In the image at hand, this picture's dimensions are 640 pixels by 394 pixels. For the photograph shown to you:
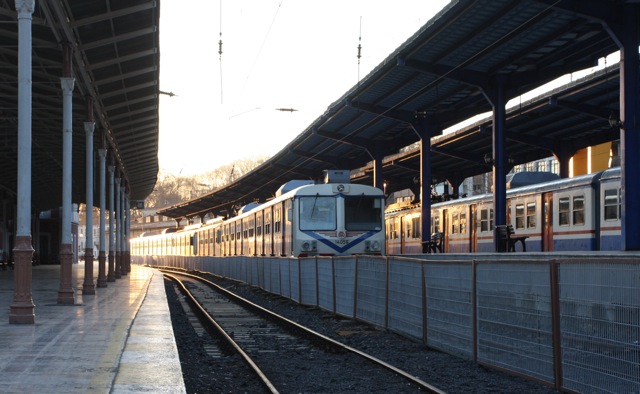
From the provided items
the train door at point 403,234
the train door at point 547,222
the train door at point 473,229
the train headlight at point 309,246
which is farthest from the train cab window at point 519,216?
the train door at point 403,234

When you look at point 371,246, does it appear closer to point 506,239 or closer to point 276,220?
point 506,239

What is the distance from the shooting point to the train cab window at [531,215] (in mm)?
27156

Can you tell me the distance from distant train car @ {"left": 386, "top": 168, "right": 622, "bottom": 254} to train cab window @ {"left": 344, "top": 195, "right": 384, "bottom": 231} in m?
4.81

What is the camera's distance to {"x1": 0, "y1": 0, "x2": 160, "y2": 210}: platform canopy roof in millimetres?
20047

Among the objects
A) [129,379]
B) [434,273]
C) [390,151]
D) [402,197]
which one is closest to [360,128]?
[390,151]

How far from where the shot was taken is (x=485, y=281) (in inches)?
424

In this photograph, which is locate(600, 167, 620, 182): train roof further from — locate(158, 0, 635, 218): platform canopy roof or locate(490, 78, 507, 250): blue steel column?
locate(490, 78, 507, 250): blue steel column

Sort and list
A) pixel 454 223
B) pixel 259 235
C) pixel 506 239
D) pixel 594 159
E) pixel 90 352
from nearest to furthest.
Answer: pixel 90 352
pixel 506 239
pixel 454 223
pixel 259 235
pixel 594 159

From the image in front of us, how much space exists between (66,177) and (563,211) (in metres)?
14.0

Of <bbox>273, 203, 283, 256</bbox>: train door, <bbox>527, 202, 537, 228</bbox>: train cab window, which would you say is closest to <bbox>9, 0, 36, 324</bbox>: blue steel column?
<bbox>273, 203, 283, 256</bbox>: train door

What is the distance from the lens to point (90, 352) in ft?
36.3

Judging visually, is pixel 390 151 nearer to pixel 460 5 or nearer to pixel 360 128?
pixel 360 128

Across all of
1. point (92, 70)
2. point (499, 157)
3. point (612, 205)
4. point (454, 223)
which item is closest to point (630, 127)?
point (612, 205)

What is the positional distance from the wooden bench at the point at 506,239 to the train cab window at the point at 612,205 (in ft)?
13.4
